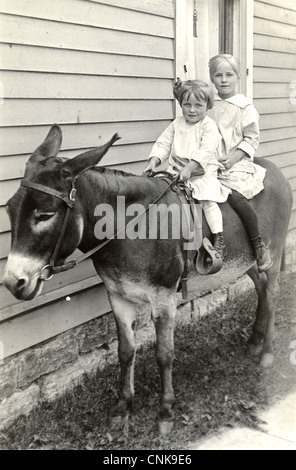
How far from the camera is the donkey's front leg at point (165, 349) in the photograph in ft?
12.0

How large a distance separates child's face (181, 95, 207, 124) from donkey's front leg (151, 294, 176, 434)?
4.40 feet

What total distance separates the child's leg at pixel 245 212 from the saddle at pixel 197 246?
44 centimetres

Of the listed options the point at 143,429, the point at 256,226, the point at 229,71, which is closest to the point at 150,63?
the point at 229,71

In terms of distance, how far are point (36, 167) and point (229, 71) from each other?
218 centimetres

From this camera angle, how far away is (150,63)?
4805mm

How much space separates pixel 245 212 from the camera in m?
4.24

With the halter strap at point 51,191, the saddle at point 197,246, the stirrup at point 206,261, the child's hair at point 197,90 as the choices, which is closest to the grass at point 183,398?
the saddle at point 197,246

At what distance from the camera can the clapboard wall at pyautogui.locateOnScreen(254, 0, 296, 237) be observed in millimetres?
6652

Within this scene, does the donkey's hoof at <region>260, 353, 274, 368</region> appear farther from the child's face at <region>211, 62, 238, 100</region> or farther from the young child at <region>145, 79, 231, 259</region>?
the child's face at <region>211, 62, 238, 100</region>

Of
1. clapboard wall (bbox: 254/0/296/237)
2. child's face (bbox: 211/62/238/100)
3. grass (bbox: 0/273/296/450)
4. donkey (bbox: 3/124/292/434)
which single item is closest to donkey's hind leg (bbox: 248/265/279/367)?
grass (bbox: 0/273/296/450)

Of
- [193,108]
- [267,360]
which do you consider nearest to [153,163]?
[193,108]

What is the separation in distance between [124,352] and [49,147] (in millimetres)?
1638

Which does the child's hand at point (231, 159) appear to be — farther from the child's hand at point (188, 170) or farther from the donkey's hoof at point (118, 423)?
the donkey's hoof at point (118, 423)
